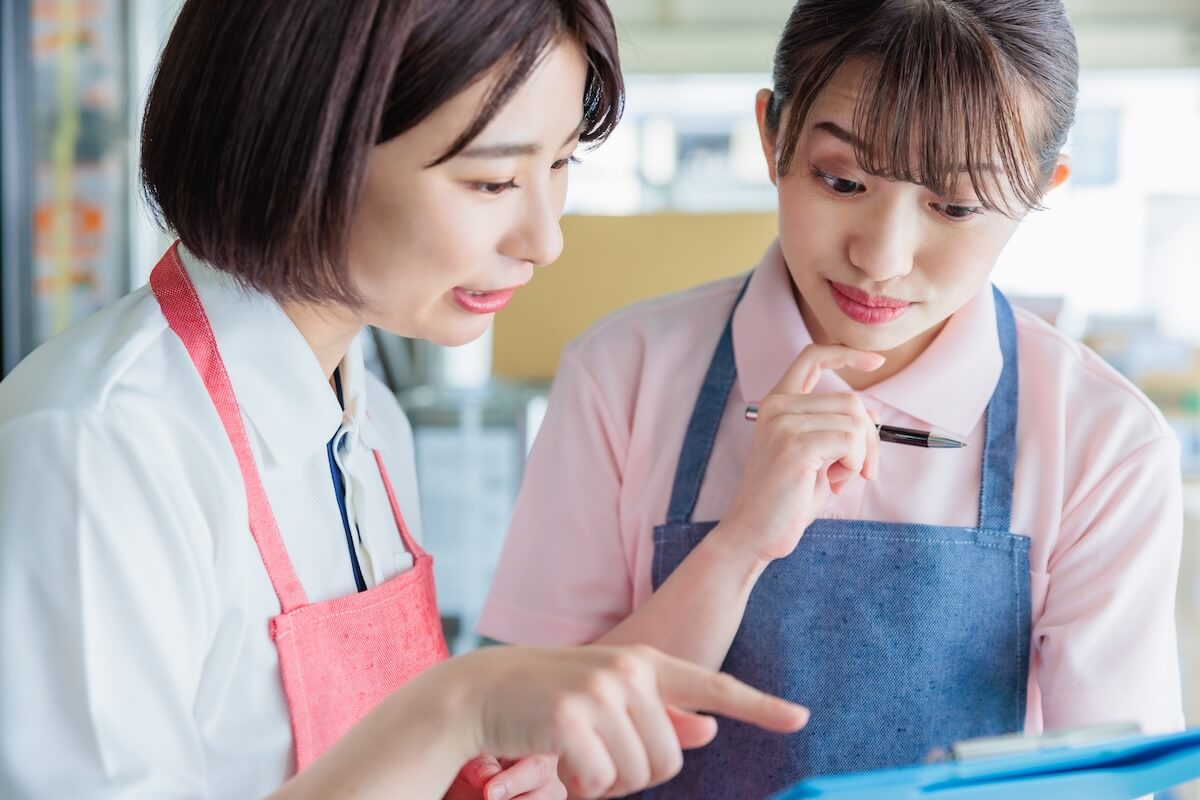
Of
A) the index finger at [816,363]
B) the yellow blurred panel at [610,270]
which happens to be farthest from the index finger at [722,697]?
the yellow blurred panel at [610,270]

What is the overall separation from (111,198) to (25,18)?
67 centimetres

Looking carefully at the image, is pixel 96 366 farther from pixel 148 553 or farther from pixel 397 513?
pixel 397 513

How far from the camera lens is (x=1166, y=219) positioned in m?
5.88

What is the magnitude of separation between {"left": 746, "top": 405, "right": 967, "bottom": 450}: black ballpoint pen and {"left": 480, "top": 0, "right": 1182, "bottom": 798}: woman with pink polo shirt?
23mm

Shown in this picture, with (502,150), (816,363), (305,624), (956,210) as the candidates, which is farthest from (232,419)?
(956,210)

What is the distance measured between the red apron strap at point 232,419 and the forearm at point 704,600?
32 centimetres

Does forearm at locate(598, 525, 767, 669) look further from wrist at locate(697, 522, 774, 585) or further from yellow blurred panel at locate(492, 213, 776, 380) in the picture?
yellow blurred panel at locate(492, 213, 776, 380)

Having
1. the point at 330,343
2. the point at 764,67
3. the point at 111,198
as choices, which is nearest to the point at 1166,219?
the point at 764,67

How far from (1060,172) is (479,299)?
555 mm

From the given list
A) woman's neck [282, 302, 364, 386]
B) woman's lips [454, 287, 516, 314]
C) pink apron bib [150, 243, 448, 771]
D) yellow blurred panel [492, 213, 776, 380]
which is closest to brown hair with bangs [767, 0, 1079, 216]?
woman's lips [454, 287, 516, 314]

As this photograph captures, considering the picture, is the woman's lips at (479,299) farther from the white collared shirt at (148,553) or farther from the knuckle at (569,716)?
the knuckle at (569,716)

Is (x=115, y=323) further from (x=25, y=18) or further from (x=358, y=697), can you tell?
(x=25, y=18)

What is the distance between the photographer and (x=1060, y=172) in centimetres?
106

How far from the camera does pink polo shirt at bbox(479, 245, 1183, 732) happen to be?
99cm
